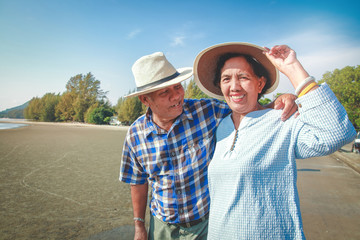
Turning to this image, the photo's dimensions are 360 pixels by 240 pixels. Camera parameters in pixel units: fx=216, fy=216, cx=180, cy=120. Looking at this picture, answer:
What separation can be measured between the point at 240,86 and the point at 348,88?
2620 cm

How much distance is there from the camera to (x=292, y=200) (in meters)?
1.30

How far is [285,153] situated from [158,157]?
1152mm

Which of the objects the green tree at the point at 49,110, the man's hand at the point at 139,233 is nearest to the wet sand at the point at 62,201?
the man's hand at the point at 139,233

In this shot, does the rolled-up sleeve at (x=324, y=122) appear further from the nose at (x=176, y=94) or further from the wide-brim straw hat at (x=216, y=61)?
the nose at (x=176, y=94)

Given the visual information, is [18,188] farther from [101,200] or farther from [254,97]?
[254,97]

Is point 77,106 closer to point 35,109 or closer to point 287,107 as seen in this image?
point 35,109

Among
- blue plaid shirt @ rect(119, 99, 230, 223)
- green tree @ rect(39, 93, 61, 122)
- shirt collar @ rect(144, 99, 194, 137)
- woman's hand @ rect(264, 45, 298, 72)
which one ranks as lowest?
blue plaid shirt @ rect(119, 99, 230, 223)

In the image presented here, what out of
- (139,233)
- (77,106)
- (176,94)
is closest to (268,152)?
(176,94)

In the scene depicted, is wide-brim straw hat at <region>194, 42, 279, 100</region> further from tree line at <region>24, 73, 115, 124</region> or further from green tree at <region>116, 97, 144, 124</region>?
tree line at <region>24, 73, 115, 124</region>

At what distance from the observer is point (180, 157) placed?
80.0 inches

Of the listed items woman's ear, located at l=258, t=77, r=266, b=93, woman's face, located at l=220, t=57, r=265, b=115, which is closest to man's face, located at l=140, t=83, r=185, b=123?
woman's face, located at l=220, t=57, r=265, b=115

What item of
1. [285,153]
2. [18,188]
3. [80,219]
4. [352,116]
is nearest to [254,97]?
[285,153]

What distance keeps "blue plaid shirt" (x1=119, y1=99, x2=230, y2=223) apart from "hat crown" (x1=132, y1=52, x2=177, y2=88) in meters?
0.37

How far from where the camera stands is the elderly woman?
1.16 meters
